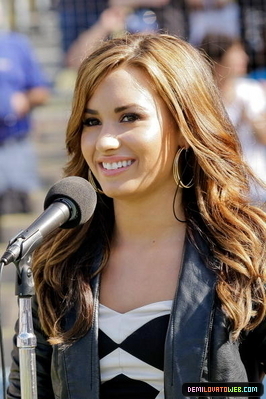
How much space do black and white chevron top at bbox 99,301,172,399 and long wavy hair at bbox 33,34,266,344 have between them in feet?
0.31

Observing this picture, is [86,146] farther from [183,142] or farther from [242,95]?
[242,95]

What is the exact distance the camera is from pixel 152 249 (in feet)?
9.64

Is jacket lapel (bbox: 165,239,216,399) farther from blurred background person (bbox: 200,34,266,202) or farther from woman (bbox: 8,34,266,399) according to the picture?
blurred background person (bbox: 200,34,266,202)

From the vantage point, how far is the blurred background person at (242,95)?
6254 millimetres

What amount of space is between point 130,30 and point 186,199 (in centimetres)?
464

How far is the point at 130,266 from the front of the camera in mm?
2947

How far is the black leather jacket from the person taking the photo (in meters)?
2.66

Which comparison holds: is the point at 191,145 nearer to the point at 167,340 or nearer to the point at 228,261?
the point at 228,261

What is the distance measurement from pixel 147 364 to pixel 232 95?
417cm

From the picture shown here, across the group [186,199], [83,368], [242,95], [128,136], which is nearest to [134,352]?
[83,368]

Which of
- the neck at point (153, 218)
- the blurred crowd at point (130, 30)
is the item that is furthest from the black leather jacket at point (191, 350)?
the blurred crowd at point (130, 30)

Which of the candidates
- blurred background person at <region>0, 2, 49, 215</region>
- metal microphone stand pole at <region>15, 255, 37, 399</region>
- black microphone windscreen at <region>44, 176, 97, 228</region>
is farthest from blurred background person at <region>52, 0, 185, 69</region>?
metal microphone stand pole at <region>15, 255, 37, 399</region>

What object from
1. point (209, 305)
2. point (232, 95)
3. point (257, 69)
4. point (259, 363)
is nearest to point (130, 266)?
point (209, 305)

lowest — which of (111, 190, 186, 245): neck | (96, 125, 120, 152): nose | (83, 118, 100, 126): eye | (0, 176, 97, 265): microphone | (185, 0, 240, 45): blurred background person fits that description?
(0, 176, 97, 265): microphone
